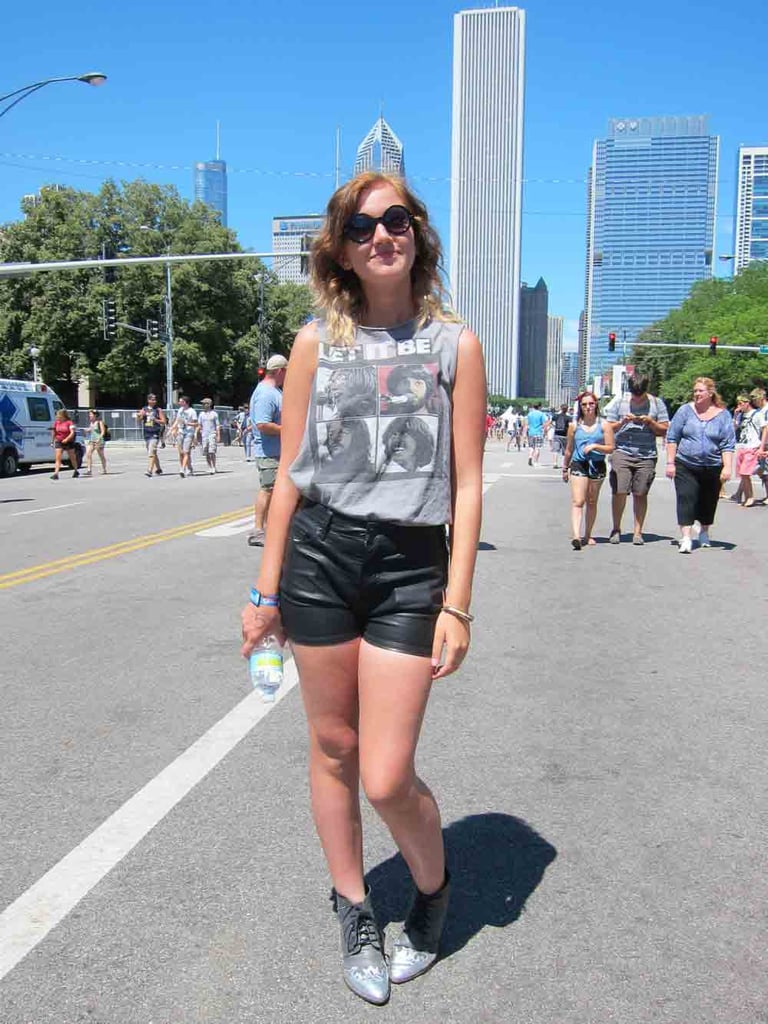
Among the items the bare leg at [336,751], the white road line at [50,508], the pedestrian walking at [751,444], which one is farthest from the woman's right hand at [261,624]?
the pedestrian walking at [751,444]

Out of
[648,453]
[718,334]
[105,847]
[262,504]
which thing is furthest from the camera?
[718,334]

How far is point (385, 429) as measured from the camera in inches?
94.4

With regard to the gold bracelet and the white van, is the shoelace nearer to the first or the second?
the gold bracelet

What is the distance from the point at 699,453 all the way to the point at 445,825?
8.06 metres

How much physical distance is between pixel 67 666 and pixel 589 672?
301cm

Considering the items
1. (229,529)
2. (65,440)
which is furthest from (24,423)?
(229,529)

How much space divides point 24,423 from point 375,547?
24347 millimetres

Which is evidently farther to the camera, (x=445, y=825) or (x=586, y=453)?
(x=586, y=453)

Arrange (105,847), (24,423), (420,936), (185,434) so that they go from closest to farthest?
(420,936) → (105,847) → (185,434) → (24,423)

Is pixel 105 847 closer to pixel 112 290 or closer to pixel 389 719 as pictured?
pixel 389 719

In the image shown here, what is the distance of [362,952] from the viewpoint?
2512 mm

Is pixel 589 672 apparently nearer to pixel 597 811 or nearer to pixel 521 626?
pixel 521 626

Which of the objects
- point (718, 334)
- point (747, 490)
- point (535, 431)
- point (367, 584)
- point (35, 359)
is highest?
point (718, 334)

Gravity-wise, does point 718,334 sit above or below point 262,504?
above
